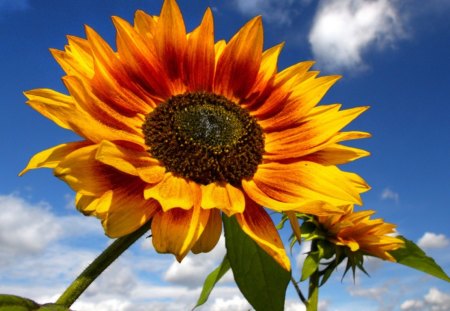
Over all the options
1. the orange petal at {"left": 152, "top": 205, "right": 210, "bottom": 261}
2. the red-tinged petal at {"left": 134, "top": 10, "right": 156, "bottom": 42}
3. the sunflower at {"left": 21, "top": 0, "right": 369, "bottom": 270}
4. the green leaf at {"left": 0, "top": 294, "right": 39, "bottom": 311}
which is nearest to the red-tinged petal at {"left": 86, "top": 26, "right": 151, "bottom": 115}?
the sunflower at {"left": 21, "top": 0, "right": 369, "bottom": 270}

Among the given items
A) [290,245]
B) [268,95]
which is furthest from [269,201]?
[290,245]

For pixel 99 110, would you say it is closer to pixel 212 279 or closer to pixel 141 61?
pixel 141 61

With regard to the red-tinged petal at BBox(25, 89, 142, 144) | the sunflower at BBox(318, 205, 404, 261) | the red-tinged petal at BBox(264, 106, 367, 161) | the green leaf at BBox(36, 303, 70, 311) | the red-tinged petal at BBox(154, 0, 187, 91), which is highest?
the sunflower at BBox(318, 205, 404, 261)

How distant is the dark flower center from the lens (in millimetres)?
1847

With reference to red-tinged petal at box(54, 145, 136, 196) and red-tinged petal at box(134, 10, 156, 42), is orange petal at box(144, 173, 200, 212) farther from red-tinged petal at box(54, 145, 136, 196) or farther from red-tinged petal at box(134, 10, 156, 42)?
red-tinged petal at box(134, 10, 156, 42)

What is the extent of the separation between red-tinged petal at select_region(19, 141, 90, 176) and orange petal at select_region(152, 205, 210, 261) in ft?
0.98

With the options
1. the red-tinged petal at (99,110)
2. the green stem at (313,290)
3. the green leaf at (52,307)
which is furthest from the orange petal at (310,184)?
the green stem at (313,290)

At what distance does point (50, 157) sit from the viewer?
5.12 feet

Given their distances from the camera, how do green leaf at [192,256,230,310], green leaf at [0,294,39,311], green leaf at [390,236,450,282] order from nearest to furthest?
green leaf at [0,294,39,311] → green leaf at [192,256,230,310] → green leaf at [390,236,450,282]

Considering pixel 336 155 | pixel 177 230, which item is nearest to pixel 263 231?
pixel 177 230

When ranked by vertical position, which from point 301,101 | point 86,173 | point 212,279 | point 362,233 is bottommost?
point 86,173

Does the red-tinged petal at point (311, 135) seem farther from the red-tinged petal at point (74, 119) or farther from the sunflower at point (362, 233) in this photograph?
the sunflower at point (362, 233)

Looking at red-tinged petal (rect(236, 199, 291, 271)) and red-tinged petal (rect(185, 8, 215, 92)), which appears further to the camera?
red-tinged petal (rect(185, 8, 215, 92))

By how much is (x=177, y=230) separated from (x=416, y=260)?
202cm
